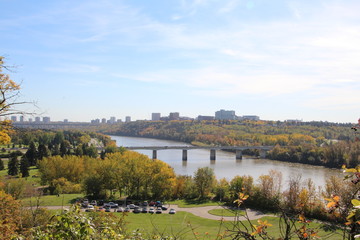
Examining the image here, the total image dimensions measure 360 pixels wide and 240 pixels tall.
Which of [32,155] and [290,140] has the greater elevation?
[290,140]

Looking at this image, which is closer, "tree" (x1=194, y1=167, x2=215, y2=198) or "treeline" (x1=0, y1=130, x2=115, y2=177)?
"tree" (x1=194, y1=167, x2=215, y2=198)

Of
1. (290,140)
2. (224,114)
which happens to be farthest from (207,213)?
(224,114)

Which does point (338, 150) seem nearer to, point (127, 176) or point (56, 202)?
point (127, 176)

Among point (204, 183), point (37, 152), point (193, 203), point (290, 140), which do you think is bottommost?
point (193, 203)

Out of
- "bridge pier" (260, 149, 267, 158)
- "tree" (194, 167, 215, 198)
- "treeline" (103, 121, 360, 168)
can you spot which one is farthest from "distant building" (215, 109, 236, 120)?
"tree" (194, 167, 215, 198)

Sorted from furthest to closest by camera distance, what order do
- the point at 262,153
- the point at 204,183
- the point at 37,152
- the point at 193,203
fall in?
the point at 262,153 < the point at 37,152 < the point at 204,183 < the point at 193,203

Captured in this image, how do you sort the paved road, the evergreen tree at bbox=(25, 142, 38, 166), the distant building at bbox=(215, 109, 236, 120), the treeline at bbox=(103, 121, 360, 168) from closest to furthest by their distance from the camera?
1. the paved road
2. the evergreen tree at bbox=(25, 142, 38, 166)
3. the treeline at bbox=(103, 121, 360, 168)
4. the distant building at bbox=(215, 109, 236, 120)

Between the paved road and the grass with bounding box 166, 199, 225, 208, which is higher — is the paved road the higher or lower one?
the higher one

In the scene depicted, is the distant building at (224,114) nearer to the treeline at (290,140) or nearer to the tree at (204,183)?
the treeline at (290,140)

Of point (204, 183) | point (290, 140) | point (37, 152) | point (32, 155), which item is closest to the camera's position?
point (204, 183)

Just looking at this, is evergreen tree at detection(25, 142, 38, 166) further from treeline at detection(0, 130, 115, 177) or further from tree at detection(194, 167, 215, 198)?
tree at detection(194, 167, 215, 198)

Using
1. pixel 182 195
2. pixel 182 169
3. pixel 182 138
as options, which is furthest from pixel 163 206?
pixel 182 138

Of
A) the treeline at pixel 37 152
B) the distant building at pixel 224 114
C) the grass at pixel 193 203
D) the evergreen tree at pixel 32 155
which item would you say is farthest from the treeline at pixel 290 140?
the distant building at pixel 224 114

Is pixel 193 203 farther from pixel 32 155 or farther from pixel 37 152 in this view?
pixel 37 152
